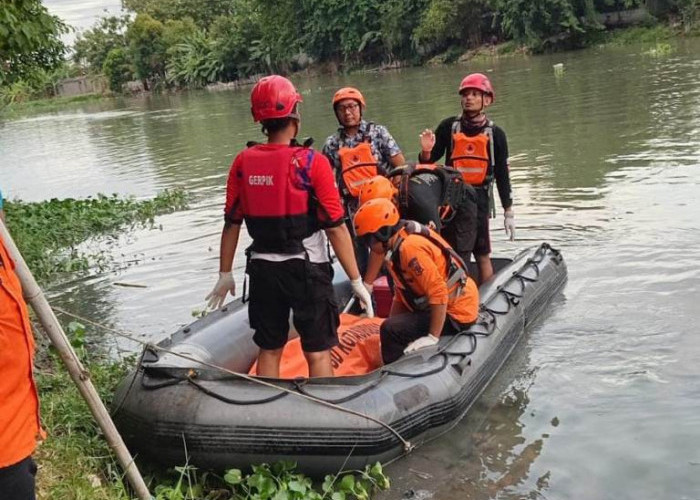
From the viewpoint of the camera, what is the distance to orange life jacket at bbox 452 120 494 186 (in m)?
5.19

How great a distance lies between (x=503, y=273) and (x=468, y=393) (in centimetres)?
159

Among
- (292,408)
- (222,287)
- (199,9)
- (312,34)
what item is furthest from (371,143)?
(199,9)

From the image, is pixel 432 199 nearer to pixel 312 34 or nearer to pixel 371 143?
pixel 371 143

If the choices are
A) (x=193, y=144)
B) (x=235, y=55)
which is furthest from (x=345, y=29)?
(x=193, y=144)

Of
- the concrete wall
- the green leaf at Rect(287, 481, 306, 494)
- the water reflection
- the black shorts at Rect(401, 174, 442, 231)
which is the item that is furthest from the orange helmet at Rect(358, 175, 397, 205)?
the concrete wall

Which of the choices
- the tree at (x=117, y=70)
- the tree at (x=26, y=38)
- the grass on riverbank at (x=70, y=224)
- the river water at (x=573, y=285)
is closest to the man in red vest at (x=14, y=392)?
the river water at (x=573, y=285)

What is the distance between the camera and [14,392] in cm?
193

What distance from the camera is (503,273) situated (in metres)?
5.43

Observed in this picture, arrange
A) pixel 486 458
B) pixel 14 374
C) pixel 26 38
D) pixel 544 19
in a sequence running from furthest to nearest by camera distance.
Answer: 1. pixel 544 19
2. pixel 26 38
3. pixel 486 458
4. pixel 14 374

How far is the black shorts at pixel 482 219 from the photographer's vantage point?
5.24 metres

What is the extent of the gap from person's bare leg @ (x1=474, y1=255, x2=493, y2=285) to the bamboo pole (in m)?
3.16

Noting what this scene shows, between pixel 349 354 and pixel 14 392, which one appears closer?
pixel 14 392

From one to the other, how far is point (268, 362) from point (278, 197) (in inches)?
34.8

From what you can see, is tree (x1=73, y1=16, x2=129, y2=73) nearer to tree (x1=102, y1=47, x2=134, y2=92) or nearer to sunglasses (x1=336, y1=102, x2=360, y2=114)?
tree (x1=102, y1=47, x2=134, y2=92)
